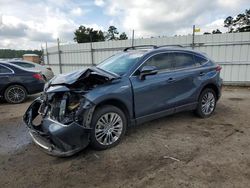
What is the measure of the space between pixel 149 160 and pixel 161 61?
2067 millimetres

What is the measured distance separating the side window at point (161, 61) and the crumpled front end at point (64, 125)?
5.18 ft

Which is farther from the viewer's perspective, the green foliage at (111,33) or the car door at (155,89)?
the green foliage at (111,33)

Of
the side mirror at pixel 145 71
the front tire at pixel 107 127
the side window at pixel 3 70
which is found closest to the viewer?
the front tire at pixel 107 127

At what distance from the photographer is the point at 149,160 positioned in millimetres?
3268

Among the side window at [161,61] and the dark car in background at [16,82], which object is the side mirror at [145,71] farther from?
the dark car in background at [16,82]

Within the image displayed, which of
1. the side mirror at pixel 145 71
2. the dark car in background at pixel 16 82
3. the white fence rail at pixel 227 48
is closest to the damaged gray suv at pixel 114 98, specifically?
the side mirror at pixel 145 71

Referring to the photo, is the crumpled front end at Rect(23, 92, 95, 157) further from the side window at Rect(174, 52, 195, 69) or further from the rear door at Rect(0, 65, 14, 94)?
the rear door at Rect(0, 65, 14, 94)

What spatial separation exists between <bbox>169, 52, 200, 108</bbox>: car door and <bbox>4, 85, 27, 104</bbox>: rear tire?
17.9 ft

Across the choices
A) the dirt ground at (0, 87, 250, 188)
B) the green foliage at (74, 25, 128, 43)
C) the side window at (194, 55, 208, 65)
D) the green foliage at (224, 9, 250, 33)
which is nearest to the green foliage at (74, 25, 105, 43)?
the green foliage at (74, 25, 128, 43)

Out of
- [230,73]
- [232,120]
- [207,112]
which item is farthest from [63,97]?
[230,73]

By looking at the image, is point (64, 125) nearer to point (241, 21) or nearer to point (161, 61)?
point (161, 61)

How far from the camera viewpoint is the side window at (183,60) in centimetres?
465

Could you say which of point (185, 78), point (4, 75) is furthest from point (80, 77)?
point (4, 75)

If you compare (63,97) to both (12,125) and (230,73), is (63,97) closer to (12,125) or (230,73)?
(12,125)
